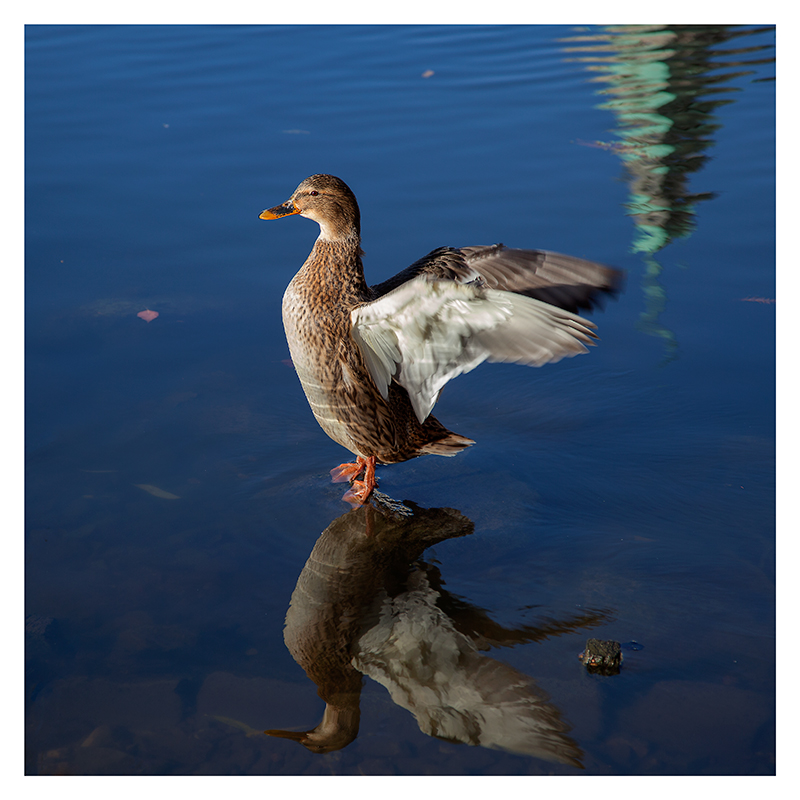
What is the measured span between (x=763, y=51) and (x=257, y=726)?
8.68 meters

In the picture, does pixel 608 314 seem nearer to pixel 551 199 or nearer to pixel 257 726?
pixel 551 199

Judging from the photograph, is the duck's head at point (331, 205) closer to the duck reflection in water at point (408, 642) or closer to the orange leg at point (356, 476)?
the orange leg at point (356, 476)

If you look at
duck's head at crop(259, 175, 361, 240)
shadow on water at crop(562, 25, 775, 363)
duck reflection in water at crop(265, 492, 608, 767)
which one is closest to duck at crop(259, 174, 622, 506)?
duck's head at crop(259, 175, 361, 240)

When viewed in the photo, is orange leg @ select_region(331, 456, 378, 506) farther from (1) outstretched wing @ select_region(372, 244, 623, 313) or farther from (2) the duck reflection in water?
(1) outstretched wing @ select_region(372, 244, 623, 313)

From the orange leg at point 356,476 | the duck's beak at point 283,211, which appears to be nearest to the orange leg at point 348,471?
the orange leg at point 356,476

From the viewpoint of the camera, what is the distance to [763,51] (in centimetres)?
852

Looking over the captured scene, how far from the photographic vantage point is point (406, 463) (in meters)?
4.03

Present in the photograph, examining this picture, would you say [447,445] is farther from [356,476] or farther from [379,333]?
[379,333]

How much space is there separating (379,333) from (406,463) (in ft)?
3.28

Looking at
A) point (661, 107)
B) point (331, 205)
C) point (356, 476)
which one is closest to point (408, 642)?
point (356, 476)

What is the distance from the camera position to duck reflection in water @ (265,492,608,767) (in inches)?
101

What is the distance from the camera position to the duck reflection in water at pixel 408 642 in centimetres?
258

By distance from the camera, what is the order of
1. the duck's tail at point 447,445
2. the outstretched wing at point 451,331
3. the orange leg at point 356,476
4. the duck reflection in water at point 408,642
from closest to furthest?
the duck reflection in water at point 408,642
the outstretched wing at point 451,331
the orange leg at point 356,476
the duck's tail at point 447,445

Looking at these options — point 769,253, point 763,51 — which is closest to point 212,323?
point 769,253
